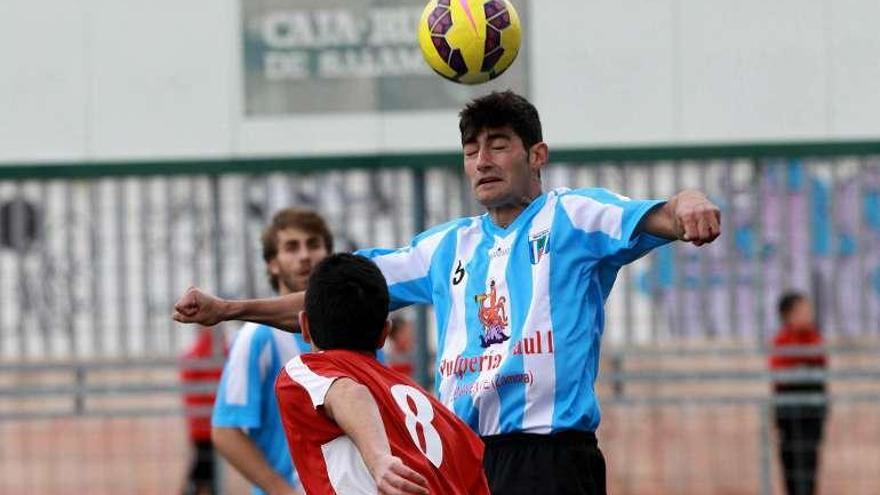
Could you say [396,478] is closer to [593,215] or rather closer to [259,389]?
[593,215]

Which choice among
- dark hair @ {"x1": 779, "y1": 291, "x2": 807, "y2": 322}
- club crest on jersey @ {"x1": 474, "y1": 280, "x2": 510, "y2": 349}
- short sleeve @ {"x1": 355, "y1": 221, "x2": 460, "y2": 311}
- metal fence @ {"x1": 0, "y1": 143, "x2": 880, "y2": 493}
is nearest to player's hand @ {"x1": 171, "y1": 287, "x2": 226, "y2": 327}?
short sleeve @ {"x1": 355, "y1": 221, "x2": 460, "y2": 311}

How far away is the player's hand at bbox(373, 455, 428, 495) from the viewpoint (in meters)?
4.95

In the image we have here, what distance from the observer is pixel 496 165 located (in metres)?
6.42

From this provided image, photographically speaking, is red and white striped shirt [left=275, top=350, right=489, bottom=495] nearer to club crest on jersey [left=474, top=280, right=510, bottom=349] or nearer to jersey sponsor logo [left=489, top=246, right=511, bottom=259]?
club crest on jersey [left=474, top=280, right=510, bottom=349]

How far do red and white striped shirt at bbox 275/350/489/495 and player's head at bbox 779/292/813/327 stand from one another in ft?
26.5

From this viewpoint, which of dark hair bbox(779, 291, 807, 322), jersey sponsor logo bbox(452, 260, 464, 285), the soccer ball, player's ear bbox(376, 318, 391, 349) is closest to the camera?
player's ear bbox(376, 318, 391, 349)

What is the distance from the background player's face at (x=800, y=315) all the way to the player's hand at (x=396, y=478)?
28.1ft

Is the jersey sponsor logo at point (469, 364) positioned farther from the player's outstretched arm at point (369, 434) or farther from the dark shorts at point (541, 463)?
the player's outstretched arm at point (369, 434)

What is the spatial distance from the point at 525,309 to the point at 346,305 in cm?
113

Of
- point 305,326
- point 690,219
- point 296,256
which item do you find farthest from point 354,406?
point 296,256

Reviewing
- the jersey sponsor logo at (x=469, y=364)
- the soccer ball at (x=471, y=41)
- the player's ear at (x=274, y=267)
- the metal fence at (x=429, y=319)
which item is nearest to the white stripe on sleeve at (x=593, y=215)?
the jersey sponsor logo at (x=469, y=364)

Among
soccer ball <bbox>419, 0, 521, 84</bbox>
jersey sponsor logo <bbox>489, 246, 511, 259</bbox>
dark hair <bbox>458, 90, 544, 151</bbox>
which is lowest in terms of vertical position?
jersey sponsor logo <bbox>489, 246, 511, 259</bbox>

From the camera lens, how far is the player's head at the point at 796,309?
1321 centimetres

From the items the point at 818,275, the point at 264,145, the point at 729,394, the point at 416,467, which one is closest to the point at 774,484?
the point at 729,394
